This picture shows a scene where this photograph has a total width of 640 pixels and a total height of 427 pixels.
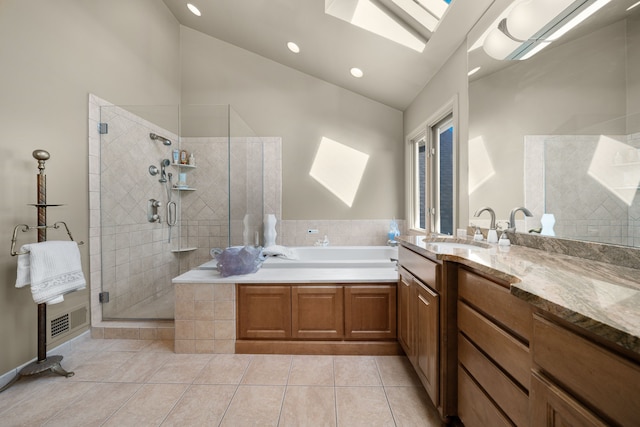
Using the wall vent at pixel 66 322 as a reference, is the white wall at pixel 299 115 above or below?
above

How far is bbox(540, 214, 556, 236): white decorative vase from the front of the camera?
4.73 feet

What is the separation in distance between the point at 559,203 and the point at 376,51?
2.12 metres

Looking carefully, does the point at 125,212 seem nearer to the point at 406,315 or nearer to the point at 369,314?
the point at 369,314

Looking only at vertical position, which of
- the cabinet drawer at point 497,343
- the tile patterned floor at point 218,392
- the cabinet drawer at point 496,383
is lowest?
the tile patterned floor at point 218,392

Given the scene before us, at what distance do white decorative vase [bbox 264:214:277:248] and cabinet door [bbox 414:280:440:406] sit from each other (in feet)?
7.50

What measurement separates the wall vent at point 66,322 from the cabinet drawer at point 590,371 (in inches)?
117

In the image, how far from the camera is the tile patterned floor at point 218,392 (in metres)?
1.53

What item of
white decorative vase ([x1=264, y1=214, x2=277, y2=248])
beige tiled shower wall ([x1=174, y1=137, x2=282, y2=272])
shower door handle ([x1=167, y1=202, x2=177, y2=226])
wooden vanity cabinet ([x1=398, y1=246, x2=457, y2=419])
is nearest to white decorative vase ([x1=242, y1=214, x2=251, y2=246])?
beige tiled shower wall ([x1=174, y1=137, x2=282, y2=272])

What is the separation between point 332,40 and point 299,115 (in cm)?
115

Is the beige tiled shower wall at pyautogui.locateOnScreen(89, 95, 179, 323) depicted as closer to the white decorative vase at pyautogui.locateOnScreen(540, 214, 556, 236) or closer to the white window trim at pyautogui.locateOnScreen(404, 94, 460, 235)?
the white window trim at pyautogui.locateOnScreen(404, 94, 460, 235)

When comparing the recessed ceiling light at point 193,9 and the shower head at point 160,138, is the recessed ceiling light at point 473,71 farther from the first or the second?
the recessed ceiling light at point 193,9

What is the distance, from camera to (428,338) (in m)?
1.50

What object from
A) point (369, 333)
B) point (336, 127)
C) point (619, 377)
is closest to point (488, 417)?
point (619, 377)

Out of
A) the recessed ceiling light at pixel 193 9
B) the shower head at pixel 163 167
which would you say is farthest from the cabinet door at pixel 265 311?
the recessed ceiling light at pixel 193 9
